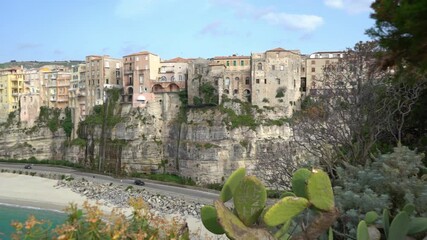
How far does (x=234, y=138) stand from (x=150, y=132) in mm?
10199

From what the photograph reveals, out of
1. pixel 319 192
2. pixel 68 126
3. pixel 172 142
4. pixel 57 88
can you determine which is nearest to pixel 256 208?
pixel 319 192

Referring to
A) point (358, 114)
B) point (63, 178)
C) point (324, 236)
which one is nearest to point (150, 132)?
point (63, 178)

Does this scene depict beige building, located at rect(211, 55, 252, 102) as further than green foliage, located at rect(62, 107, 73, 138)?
No

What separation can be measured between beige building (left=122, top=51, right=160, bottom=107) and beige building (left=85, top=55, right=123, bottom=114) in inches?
73.5

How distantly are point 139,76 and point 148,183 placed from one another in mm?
14140

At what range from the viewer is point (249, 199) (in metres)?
4.38

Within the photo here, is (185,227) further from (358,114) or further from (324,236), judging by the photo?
(358,114)

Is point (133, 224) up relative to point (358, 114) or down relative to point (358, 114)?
down

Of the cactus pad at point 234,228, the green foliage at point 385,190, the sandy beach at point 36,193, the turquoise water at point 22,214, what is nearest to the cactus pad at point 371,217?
the green foliage at point 385,190

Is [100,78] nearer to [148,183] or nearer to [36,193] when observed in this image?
[148,183]

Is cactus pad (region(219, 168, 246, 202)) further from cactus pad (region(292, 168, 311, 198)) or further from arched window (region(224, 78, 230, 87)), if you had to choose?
arched window (region(224, 78, 230, 87))

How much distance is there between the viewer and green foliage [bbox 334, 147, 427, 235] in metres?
6.30

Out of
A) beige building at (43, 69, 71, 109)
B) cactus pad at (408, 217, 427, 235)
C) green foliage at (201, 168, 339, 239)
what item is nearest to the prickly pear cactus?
green foliage at (201, 168, 339, 239)

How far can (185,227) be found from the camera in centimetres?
516
